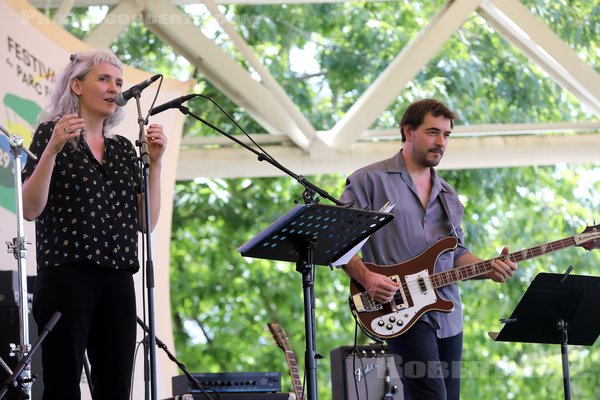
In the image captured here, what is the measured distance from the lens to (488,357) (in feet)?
43.1

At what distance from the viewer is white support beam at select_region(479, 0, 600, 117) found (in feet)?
25.3

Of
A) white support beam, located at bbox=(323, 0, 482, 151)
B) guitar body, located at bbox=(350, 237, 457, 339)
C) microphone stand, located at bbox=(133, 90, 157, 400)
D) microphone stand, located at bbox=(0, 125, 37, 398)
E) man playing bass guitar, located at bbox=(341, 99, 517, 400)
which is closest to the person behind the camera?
microphone stand, located at bbox=(133, 90, 157, 400)

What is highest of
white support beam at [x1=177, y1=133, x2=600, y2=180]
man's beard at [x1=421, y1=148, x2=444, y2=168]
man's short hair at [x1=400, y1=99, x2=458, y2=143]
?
white support beam at [x1=177, y1=133, x2=600, y2=180]

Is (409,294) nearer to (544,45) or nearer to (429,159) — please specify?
(429,159)

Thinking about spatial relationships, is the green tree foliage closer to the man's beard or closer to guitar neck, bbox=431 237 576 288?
guitar neck, bbox=431 237 576 288

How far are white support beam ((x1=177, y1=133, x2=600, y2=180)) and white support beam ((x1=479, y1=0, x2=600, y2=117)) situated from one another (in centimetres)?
46

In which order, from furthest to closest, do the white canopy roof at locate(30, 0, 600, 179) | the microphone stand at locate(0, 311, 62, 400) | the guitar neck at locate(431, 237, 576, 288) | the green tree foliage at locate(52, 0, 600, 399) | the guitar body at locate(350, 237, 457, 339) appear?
1. the green tree foliage at locate(52, 0, 600, 399)
2. the white canopy roof at locate(30, 0, 600, 179)
3. the guitar neck at locate(431, 237, 576, 288)
4. the guitar body at locate(350, 237, 457, 339)
5. the microphone stand at locate(0, 311, 62, 400)

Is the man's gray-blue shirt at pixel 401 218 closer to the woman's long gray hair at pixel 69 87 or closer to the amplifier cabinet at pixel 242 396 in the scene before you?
the amplifier cabinet at pixel 242 396

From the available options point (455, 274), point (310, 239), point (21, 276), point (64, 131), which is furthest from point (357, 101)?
point (64, 131)

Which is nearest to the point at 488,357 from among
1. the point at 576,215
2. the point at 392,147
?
the point at 576,215

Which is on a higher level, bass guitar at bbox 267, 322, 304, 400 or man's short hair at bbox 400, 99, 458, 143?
man's short hair at bbox 400, 99, 458, 143

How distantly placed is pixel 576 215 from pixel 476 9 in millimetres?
5212

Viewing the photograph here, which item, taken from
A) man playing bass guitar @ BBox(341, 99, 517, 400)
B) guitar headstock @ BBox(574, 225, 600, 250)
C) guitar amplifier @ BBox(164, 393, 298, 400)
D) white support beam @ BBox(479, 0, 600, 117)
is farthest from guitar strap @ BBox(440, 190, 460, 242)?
white support beam @ BBox(479, 0, 600, 117)

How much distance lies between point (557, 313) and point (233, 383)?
5.40ft
